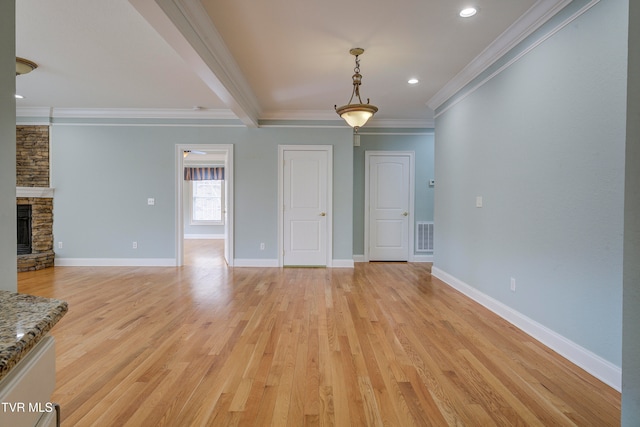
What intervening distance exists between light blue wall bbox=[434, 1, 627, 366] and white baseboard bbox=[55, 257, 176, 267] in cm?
480

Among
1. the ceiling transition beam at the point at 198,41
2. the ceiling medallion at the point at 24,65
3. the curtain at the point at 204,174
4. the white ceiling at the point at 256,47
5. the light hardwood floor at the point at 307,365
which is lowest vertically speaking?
the light hardwood floor at the point at 307,365

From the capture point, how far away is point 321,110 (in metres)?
5.57

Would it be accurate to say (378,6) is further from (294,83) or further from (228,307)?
(228,307)

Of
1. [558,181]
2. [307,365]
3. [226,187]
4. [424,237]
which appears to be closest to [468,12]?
[558,181]

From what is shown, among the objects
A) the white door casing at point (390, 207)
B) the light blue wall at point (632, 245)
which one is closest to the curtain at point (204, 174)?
the white door casing at point (390, 207)

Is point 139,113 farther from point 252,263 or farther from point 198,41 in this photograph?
point 198,41

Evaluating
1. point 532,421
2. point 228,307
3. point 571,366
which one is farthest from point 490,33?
point 228,307

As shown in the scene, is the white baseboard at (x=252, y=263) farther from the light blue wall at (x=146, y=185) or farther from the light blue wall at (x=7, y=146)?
the light blue wall at (x=7, y=146)

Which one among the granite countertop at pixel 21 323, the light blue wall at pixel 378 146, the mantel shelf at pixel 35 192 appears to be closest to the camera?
the granite countertop at pixel 21 323

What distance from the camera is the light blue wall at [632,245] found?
84 cm

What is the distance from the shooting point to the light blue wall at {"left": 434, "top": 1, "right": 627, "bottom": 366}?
80.0 inches

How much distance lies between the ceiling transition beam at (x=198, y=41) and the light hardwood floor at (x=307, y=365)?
2.34m

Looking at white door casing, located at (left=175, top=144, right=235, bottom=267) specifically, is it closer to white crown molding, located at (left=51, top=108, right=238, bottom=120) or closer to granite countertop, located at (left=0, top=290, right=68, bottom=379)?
white crown molding, located at (left=51, top=108, right=238, bottom=120)

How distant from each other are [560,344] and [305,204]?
159 inches
